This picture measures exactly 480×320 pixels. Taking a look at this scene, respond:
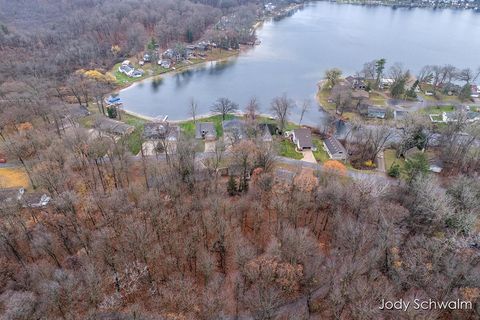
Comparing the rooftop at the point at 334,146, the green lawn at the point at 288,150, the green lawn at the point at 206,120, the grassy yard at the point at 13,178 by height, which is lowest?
the green lawn at the point at 288,150

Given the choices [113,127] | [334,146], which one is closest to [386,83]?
[334,146]

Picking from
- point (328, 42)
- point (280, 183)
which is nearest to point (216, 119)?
point (280, 183)

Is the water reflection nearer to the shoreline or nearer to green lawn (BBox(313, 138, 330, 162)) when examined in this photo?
the shoreline

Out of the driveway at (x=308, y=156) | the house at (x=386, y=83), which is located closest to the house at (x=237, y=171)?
the driveway at (x=308, y=156)

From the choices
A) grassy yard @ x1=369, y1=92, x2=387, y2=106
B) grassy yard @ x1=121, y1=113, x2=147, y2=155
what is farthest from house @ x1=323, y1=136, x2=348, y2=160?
grassy yard @ x1=121, y1=113, x2=147, y2=155

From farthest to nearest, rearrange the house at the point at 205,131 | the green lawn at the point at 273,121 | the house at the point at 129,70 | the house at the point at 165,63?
the house at the point at 165,63 < the house at the point at 129,70 < the green lawn at the point at 273,121 < the house at the point at 205,131

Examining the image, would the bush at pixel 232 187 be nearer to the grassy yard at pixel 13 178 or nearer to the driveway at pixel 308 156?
the driveway at pixel 308 156

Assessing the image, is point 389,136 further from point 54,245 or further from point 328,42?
point 328,42
